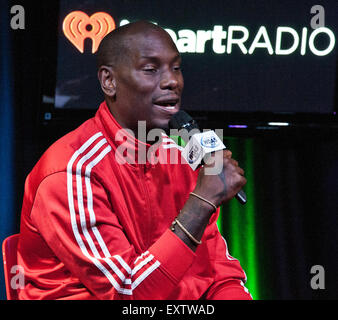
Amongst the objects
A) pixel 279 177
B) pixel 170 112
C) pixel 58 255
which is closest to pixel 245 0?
pixel 279 177

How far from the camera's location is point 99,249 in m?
1.40

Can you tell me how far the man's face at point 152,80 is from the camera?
5.21ft

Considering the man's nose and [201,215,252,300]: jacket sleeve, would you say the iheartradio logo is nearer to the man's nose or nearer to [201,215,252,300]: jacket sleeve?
the man's nose

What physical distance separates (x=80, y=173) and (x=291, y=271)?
4.95 ft

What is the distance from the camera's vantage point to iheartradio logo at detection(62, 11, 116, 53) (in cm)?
242

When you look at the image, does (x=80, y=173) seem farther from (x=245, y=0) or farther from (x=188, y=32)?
(x=245, y=0)
